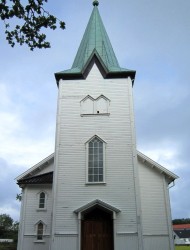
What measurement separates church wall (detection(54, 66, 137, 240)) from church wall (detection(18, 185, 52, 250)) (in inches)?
153

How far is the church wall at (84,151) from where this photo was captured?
51.6 feet

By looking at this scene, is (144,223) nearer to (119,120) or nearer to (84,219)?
(84,219)

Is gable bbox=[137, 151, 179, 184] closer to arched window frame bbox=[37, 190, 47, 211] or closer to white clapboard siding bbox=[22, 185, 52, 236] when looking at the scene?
white clapboard siding bbox=[22, 185, 52, 236]

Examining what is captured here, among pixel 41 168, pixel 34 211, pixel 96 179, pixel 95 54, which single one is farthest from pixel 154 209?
pixel 95 54

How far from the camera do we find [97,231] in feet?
51.7

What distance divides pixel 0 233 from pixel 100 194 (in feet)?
204

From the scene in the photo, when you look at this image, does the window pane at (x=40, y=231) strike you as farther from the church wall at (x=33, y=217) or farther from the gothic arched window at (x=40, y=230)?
the church wall at (x=33, y=217)

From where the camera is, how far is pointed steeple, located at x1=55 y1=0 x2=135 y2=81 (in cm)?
1966

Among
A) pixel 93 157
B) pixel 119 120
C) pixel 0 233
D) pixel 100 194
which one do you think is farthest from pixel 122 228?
pixel 0 233

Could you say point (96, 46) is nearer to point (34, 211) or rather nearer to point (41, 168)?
point (41, 168)

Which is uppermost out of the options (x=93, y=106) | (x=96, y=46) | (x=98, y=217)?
(x=96, y=46)

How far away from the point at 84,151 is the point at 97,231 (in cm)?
440

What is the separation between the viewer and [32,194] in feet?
65.2

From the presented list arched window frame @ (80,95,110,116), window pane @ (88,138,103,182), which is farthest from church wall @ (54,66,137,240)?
window pane @ (88,138,103,182)
